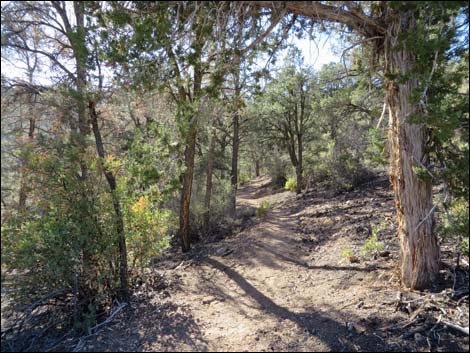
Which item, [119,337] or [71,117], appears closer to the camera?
[119,337]

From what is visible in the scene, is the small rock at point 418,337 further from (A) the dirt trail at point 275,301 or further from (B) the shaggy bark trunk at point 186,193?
(B) the shaggy bark trunk at point 186,193

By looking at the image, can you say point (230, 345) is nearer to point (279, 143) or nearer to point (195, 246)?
point (195, 246)

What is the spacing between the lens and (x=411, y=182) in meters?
3.85

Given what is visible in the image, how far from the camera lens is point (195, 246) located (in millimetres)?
9352

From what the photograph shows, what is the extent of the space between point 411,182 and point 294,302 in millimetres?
2401

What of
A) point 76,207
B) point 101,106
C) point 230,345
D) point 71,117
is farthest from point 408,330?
point 71,117

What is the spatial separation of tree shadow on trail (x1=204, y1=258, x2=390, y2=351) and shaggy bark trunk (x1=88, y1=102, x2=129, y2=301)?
6.85 feet

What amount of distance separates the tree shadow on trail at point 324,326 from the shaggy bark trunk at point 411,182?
1101 mm

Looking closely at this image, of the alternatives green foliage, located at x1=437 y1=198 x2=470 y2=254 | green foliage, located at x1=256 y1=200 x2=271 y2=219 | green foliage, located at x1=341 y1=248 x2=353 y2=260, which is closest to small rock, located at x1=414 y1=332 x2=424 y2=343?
green foliage, located at x1=437 y1=198 x2=470 y2=254

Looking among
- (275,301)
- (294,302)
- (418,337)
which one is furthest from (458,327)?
(275,301)

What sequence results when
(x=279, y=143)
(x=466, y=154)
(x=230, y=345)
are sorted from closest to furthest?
(x=466, y=154) < (x=230, y=345) < (x=279, y=143)

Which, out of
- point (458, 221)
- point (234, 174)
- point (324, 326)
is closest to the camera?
point (458, 221)

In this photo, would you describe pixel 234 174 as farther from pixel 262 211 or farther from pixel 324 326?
pixel 324 326

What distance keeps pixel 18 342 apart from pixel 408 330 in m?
4.41
